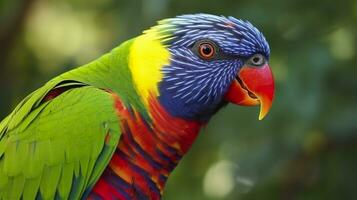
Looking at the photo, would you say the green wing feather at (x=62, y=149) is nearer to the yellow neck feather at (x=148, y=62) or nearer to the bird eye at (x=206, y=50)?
the yellow neck feather at (x=148, y=62)

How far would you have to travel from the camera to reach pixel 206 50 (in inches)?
140

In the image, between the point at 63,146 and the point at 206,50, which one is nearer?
the point at 63,146

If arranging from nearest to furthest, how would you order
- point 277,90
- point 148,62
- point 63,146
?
point 63,146 → point 148,62 → point 277,90

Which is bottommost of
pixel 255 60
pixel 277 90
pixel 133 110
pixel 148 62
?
pixel 277 90

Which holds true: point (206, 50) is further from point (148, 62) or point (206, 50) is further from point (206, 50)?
point (148, 62)

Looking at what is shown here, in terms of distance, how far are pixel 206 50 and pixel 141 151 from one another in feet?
1.54

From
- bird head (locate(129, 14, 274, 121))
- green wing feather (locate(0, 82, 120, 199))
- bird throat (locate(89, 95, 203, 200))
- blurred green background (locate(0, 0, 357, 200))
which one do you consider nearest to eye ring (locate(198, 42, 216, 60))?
bird head (locate(129, 14, 274, 121))

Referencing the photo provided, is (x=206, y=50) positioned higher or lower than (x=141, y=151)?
higher

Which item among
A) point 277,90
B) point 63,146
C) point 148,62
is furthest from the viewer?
point 277,90

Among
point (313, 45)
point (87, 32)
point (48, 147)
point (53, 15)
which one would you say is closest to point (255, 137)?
point (313, 45)

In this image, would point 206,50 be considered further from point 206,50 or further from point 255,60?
point 255,60

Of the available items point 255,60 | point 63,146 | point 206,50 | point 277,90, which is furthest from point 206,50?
point 277,90

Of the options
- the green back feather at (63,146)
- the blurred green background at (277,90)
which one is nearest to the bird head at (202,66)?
the green back feather at (63,146)

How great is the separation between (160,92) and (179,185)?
336cm
